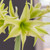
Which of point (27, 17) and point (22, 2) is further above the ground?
point (22, 2)

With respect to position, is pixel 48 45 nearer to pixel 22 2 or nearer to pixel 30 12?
pixel 22 2

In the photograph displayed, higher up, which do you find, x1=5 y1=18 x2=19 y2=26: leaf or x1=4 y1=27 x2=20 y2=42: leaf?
x1=5 y1=18 x2=19 y2=26: leaf

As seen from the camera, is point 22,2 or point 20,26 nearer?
point 20,26

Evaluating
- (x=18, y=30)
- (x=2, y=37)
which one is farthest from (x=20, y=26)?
(x=2, y=37)

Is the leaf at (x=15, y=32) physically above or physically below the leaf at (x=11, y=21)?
below

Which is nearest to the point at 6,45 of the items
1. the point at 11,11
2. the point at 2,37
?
the point at 2,37

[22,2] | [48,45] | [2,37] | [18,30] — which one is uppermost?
[22,2]

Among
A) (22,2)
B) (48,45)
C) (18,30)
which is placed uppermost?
(22,2)

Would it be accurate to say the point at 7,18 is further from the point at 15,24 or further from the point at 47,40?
the point at 47,40

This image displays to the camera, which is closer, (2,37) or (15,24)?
(15,24)
